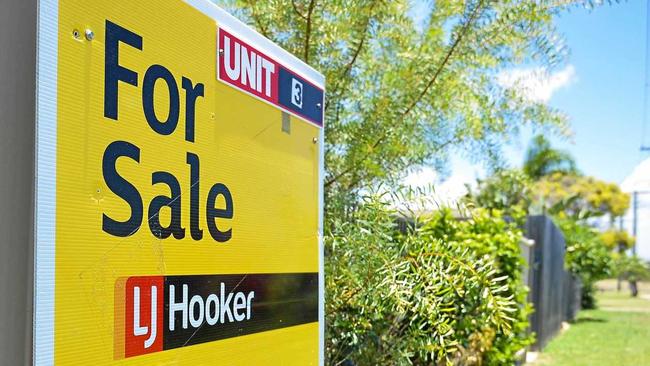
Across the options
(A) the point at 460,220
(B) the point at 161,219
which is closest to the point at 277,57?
(B) the point at 161,219

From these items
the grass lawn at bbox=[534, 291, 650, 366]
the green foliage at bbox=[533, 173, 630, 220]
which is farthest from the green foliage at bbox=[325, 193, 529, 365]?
the green foliage at bbox=[533, 173, 630, 220]

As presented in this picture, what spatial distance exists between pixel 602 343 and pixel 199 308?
12.4 meters

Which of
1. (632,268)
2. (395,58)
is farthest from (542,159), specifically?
(395,58)

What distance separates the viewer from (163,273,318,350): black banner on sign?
6.95 ft

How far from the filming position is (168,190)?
2.09 meters

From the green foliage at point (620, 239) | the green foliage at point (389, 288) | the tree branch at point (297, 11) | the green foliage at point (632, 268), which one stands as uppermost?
the tree branch at point (297, 11)

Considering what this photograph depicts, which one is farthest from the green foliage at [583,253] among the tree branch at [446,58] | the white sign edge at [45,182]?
the white sign edge at [45,182]

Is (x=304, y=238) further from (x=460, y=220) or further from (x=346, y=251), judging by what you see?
(x=460, y=220)

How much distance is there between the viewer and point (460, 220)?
23.7 feet

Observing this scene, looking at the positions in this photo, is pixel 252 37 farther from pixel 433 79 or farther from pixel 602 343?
pixel 602 343

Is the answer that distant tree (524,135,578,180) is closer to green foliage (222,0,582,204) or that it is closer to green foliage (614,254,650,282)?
green foliage (614,254,650,282)

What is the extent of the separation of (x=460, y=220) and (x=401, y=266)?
3.40 metres

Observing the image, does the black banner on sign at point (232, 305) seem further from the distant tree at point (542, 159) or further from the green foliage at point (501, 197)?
the distant tree at point (542, 159)

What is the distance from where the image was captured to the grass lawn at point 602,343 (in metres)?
10.8
